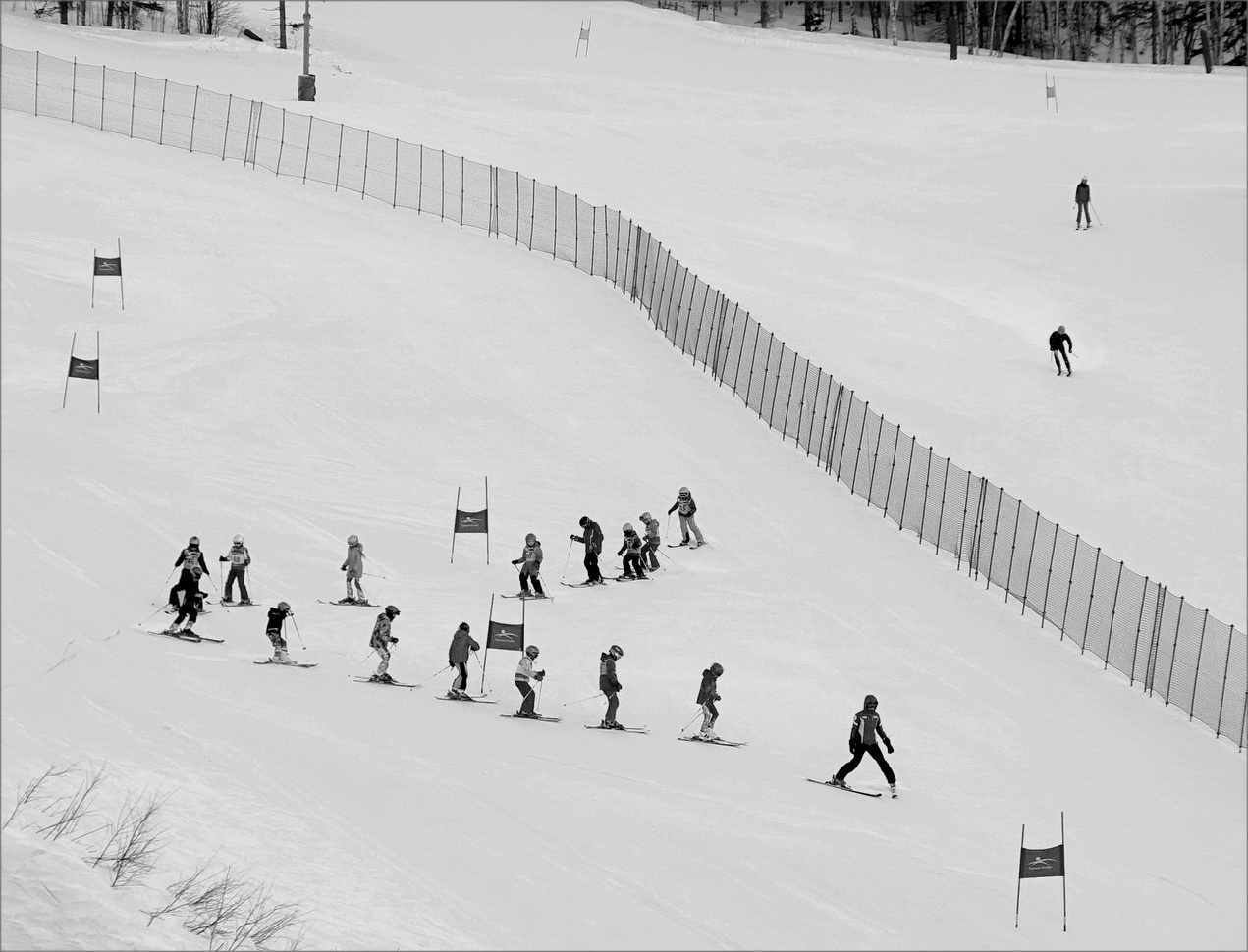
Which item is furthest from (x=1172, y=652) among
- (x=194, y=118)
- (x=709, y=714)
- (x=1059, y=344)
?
(x=194, y=118)

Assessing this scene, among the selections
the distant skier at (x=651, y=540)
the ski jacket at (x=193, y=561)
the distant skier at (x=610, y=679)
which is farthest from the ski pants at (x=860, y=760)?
the ski jacket at (x=193, y=561)

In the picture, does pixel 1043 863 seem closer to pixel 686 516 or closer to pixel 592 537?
pixel 592 537

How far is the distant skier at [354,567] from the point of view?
90.1ft

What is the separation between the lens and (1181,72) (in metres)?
82.6

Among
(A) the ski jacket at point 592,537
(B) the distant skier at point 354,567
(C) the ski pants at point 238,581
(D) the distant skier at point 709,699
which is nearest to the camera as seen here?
(D) the distant skier at point 709,699

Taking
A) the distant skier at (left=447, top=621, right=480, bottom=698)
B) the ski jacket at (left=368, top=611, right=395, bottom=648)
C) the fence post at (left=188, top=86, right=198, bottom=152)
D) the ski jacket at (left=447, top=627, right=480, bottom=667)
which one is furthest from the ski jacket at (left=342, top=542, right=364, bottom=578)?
the fence post at (left=188, top=86, right=198, bottom=152)

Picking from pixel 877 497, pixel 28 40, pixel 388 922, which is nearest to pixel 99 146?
pixel 28 40

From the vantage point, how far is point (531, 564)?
2909cm

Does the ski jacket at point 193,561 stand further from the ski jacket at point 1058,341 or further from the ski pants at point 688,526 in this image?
the ski jacket at point 1058,341

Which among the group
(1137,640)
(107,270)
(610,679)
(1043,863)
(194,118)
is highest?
(194,118)

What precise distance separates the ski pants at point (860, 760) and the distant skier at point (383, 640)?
695 centimetres

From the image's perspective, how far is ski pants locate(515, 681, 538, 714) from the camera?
77.1 ft

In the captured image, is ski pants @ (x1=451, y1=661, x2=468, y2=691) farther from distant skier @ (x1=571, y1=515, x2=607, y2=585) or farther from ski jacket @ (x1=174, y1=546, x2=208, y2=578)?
distant skier @ (x1=571, y1=515, x2=607, y2=585)

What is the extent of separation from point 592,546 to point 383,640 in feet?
23.3
